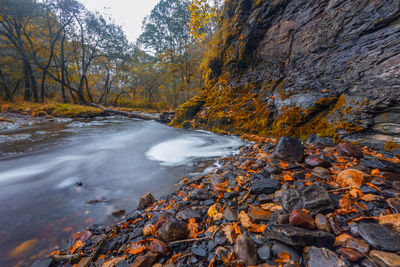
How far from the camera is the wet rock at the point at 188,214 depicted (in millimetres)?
1702

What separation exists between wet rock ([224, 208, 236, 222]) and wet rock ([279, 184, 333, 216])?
0.50m

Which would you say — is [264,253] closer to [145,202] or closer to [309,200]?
[309,200]

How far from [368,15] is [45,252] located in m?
6.58

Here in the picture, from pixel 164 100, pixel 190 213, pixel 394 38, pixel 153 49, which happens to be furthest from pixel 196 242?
pixel 153 49

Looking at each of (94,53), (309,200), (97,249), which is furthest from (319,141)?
(94,53)

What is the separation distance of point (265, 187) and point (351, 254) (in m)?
0.93

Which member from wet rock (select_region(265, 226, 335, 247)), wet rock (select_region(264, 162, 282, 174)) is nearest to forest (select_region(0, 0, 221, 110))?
wet rock (select_region(264, 162, 282, 174))

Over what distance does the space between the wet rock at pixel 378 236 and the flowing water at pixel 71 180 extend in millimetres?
2534

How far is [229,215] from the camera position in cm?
159

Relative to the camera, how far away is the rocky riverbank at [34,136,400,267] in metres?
1.02

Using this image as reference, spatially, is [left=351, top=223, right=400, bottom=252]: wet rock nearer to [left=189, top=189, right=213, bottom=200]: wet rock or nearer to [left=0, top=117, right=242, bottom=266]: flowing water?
[left=189, top=189, right=213, bottom=200]: wet rock

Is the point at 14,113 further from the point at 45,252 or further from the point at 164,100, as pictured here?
the point at 45,252

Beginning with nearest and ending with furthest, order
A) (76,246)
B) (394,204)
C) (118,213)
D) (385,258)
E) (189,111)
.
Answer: (385,258) → (394,204) → (76,246) → (118,213) → (189,111)

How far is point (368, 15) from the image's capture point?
3221mm
